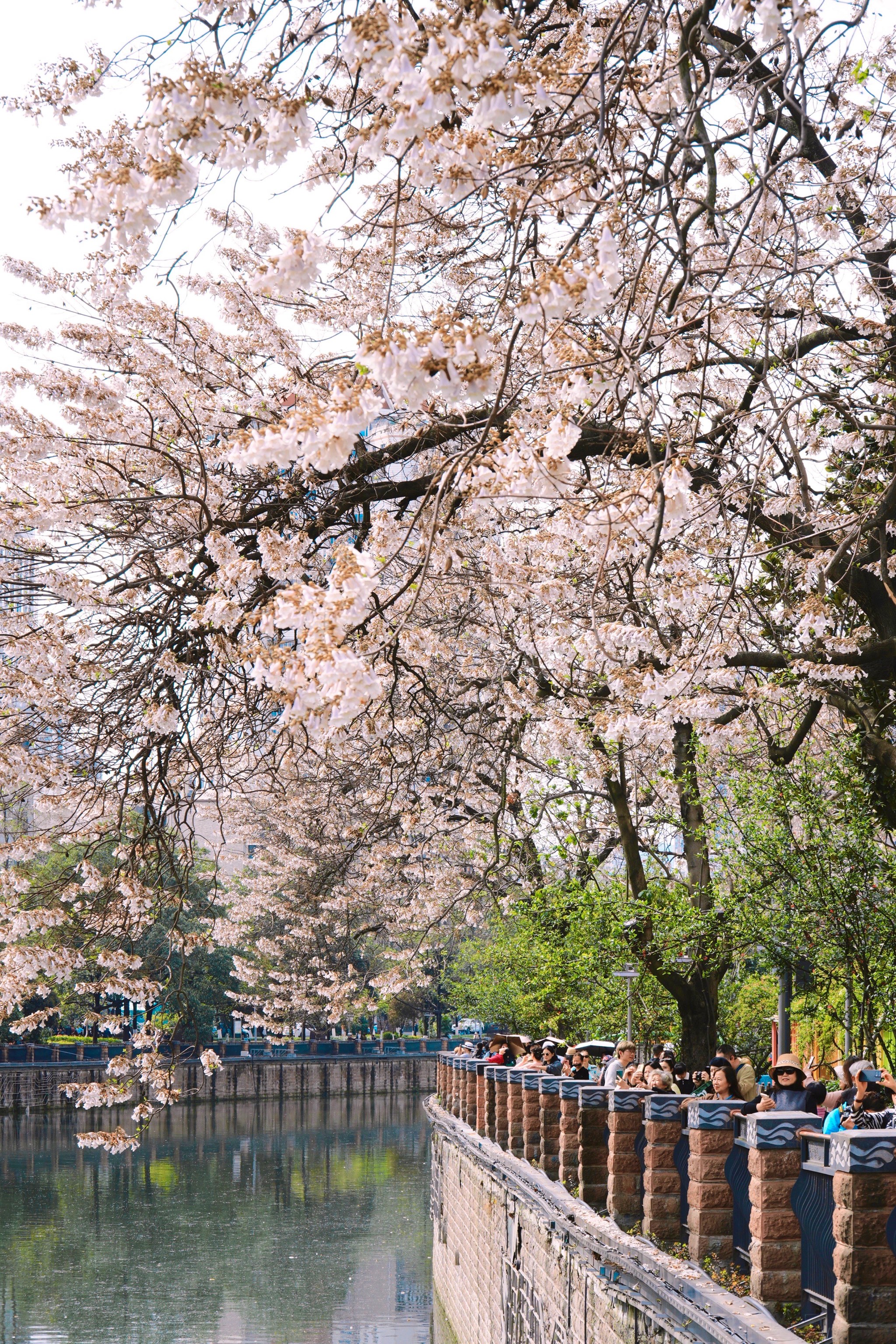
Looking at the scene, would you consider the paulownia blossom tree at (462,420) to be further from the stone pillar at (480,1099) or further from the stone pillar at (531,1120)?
the stone pillar at (480,1099)

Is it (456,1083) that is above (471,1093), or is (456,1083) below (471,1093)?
below

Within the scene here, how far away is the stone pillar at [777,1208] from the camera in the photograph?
6.46 m

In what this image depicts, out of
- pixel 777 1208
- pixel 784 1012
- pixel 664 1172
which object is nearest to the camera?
pixel 777 1208

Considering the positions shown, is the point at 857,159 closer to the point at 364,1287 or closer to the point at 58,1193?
the point at 364,1287

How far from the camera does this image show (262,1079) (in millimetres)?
57281

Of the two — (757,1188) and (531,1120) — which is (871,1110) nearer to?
(757,1188)

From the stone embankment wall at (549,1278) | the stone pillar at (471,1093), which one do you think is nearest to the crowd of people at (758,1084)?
the stone embankment wall at (549,1278)

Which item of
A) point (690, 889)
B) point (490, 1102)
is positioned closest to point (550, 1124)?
point (690, 889)

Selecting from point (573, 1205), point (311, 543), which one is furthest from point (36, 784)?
point (573, 1205)

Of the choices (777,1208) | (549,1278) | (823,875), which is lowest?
(549,1278)

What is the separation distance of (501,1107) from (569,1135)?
510cm

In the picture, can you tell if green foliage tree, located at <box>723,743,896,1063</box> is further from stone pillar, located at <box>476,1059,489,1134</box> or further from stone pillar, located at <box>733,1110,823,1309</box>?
stone pillar, located at <box>733,1110,823,1309</box>

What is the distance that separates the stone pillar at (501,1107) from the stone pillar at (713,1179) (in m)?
8.89

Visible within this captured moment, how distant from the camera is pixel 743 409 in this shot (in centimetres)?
944
